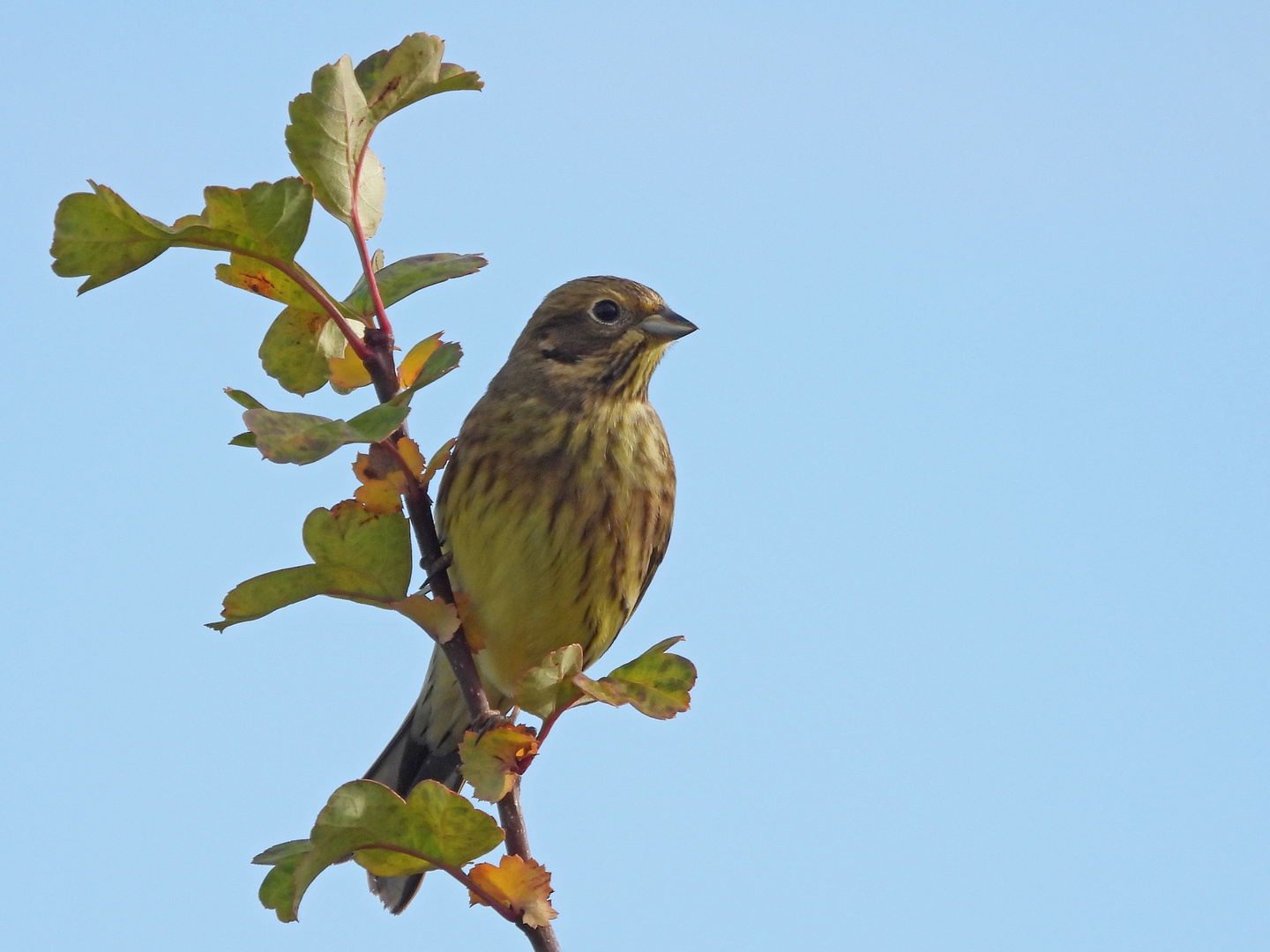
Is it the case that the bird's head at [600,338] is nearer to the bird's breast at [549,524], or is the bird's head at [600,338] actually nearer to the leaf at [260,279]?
the bird's breast at [549,524]

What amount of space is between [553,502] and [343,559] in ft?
7.62

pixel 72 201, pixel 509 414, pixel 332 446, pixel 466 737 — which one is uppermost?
pixel 509 414

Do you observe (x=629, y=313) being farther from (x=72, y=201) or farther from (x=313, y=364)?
(x=72, y=201)

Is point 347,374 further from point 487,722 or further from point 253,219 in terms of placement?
point 487,722

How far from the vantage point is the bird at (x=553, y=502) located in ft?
18.2

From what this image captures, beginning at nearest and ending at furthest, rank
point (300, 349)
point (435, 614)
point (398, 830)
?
point (398, 830), point (435, 614), point (300, 349)

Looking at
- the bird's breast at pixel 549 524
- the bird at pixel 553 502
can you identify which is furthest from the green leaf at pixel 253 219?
the bird's breast at pixel 549 524

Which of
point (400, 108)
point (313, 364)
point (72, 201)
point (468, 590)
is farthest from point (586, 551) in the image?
point (72, 201)

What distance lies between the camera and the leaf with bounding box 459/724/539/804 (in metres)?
3.29

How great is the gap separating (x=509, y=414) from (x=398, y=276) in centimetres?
237

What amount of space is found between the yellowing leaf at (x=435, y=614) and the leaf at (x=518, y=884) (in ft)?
1.97

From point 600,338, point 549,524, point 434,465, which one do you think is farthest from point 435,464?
point 600,338

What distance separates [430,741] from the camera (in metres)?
6.54

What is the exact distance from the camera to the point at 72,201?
314cm
